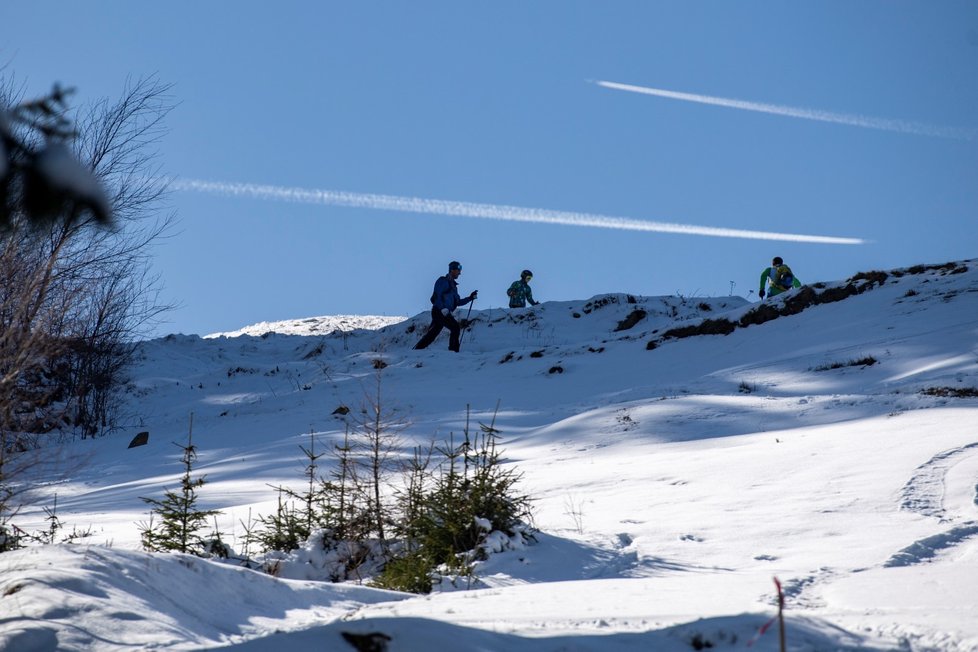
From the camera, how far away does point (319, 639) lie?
2.81 metres

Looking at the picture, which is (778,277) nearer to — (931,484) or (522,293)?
(522,293)

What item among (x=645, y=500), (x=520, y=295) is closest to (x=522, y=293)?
(x=520, y=295)

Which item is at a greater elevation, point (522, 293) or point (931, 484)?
point (522, 293)

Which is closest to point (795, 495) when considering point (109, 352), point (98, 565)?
point (98, 565)

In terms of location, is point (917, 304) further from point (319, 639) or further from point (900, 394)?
point (319, 639)

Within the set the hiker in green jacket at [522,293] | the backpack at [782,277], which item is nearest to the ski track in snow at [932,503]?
the backpack at [782,277]

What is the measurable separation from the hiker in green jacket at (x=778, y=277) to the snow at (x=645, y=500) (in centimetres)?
365

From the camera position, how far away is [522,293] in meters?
22.7

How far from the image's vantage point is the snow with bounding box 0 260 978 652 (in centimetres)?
303

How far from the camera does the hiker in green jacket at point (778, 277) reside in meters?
19.0

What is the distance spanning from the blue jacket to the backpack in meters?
6.99

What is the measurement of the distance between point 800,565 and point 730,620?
133cm

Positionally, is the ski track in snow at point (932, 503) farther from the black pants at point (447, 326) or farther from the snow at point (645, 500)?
the black pants at point (447, 326)

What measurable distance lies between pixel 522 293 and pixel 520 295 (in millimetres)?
71
